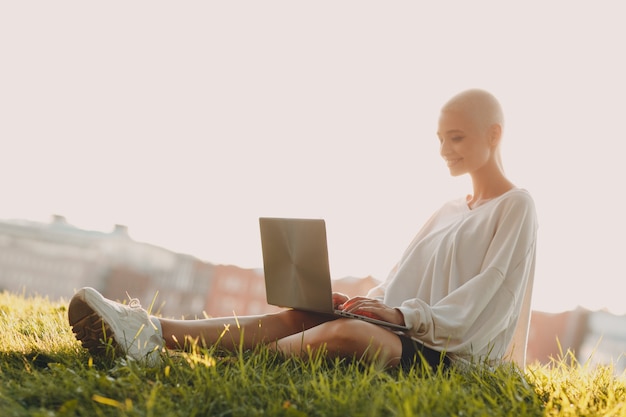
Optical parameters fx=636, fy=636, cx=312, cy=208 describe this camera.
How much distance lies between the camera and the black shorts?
240cm

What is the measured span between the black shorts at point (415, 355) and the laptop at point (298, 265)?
0.33 ft

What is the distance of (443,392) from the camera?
1.79 m

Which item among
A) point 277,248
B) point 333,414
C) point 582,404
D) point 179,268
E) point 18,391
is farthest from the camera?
point 179,268

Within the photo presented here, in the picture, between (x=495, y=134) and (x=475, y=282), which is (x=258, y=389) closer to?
(x=475, y=282)

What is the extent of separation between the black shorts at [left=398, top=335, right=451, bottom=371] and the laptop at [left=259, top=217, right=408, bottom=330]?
10 centimetres

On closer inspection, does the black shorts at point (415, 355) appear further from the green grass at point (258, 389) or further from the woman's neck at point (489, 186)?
the woman's neck at point (489, 186)

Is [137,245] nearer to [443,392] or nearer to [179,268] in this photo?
[179,268]

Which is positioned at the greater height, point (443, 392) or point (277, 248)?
point (277, 248)

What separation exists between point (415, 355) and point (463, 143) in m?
0.96

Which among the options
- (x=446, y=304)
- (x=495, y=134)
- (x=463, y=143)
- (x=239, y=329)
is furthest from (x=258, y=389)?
(x=495, y=134)

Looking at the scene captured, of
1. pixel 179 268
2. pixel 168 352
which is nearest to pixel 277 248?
pixel 168 352

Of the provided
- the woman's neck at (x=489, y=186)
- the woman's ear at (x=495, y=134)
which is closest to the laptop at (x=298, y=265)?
the woman's neck at (x=489, y=186)

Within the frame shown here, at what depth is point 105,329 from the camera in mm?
2189

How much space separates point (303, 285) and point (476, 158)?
97cm
